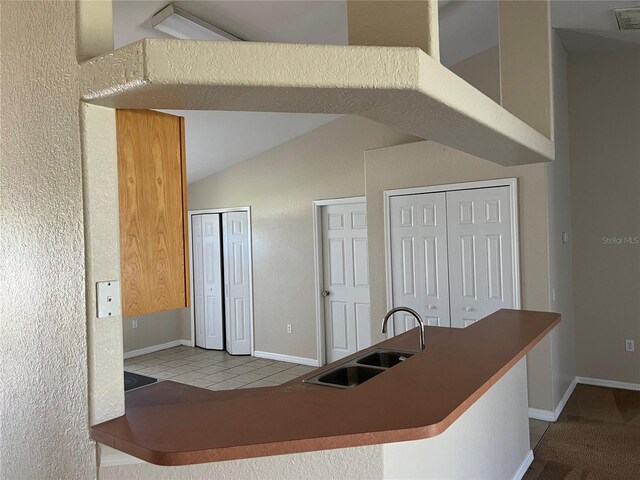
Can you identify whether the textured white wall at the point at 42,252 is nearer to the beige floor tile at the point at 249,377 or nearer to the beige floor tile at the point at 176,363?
the beige floor tile at the point at 249,377

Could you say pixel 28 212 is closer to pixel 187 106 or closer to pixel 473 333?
pixel 187 106

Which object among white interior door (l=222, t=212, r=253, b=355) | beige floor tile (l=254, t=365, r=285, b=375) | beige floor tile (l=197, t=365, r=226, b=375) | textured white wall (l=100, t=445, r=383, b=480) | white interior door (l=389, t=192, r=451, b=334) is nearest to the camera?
textured white wall (l=100, t=445, r=383, b=480)

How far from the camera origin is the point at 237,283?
682cm

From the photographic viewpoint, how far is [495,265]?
14.2 feet

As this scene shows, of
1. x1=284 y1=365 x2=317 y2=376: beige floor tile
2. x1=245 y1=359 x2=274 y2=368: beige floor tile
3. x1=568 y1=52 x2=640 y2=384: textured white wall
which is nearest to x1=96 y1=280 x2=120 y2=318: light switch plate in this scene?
x1=284 y1=365 x2=317 y2=376: beige floor tile

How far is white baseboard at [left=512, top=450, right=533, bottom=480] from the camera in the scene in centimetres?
319

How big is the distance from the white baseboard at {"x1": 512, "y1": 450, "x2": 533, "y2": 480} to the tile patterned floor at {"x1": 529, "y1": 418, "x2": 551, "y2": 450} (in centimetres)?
26

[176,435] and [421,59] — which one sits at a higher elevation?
[421,59]

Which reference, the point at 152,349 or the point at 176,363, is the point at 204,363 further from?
the point at 152,349

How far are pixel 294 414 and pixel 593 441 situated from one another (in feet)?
9.75

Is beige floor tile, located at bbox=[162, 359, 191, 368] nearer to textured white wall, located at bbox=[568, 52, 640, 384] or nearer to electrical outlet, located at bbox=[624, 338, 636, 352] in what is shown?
textured white wall, located at bbox=[568, 52, 640, 384]

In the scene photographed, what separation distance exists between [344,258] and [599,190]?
2.61m

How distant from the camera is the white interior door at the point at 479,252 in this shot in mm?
4289

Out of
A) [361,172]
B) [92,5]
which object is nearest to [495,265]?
[361,172]
